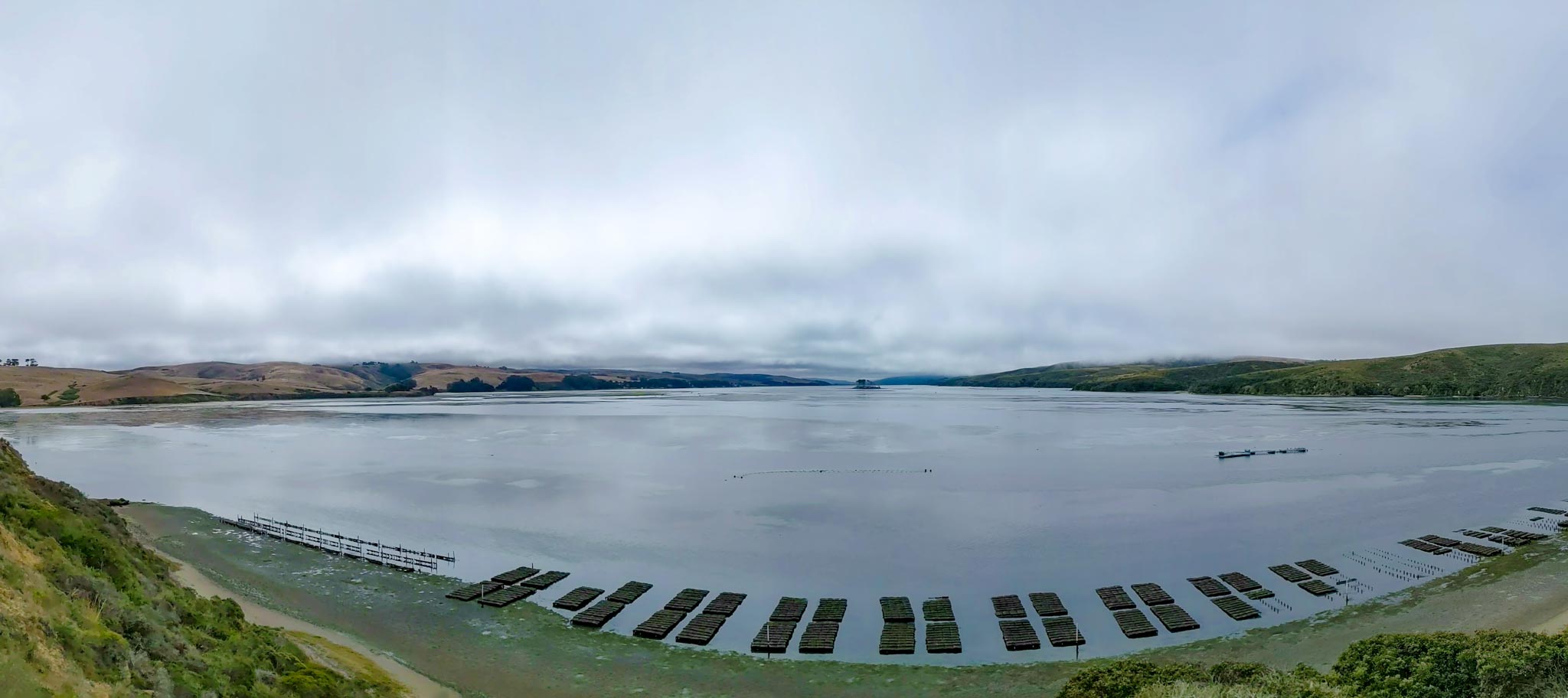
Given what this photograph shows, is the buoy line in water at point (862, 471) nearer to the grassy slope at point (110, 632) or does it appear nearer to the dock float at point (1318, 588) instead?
the dock float at point (1318, 588)

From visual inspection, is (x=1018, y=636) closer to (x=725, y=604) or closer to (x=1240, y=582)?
(x=725, y=604)

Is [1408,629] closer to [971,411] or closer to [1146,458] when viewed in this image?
[1146,458]

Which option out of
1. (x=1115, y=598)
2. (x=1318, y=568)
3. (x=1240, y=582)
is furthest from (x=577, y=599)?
(x=1318, y=568)

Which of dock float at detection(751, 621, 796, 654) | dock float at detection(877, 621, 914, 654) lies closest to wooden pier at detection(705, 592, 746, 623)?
dock float at detection(751, 621, 796, 654)

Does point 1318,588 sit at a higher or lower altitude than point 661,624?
→ higher

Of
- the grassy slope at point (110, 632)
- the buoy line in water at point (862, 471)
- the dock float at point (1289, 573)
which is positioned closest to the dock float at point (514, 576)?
the grassy slope at point (110, 632)

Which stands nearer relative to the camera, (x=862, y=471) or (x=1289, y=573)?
(x=1289, y=573)

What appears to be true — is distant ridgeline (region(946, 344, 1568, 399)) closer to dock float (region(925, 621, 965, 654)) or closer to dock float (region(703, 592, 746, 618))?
dock float (region(925, 621, 965, 654))
